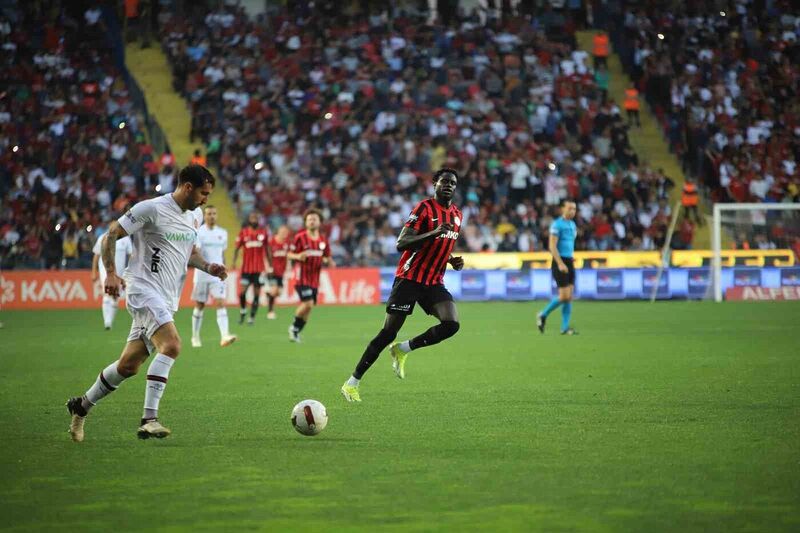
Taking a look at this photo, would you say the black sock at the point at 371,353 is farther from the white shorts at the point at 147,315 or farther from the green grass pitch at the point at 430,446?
the white shorts at the point at 147,315

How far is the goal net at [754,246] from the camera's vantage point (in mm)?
31297

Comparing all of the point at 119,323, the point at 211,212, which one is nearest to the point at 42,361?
the point at 211,212

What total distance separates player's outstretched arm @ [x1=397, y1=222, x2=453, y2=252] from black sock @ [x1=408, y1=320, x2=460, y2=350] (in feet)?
2.70

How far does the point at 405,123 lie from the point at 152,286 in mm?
27378

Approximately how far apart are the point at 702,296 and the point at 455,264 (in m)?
22.2

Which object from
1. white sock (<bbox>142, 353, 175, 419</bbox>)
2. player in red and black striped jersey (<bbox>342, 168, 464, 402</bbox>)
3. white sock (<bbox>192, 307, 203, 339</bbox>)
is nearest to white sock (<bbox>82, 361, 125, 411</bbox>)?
white sock (<bbox>142, 353, 175, 419</bbox>)

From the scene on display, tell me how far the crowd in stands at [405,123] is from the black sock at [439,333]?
21089 millimetres

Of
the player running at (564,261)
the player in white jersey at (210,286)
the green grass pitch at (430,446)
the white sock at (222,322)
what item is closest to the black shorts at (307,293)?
the player in white jersey at (210,286)

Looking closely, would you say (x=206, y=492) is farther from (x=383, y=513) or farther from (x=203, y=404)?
(x=203, y=404)

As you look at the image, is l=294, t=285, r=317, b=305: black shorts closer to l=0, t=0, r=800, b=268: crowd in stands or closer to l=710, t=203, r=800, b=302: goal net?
l=0, t=0, r=800, b=268: crowd in stands

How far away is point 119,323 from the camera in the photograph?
85.4ft

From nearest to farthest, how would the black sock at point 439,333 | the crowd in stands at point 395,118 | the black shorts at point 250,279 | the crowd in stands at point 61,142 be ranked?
the black sock at point 439,333 → the black shorts at point 250,279 → the crowd in stands at point 61,142 → the crowd in stands at point 395,118

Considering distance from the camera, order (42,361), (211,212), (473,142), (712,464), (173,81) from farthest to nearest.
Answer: (173,81), (473,142), (211,212), (42,361), (712,464)

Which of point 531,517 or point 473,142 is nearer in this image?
point 531,517
